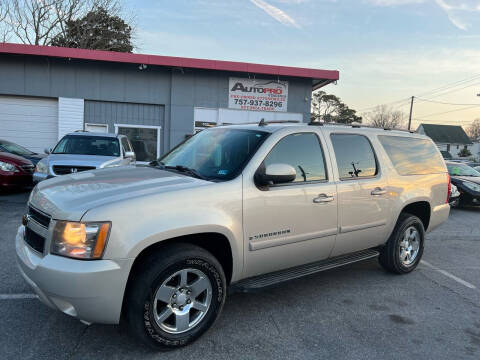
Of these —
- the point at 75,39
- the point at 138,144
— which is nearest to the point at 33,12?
the point at 75,39

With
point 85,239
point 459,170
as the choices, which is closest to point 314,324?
point 85,239

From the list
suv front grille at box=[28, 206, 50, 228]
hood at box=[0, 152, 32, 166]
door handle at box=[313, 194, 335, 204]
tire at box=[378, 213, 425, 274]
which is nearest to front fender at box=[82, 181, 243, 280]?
suv front grille at box=[28, 206, 50, 228]

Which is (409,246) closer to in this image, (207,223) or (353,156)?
(353,156)

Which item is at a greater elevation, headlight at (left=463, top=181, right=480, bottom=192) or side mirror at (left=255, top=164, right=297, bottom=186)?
side mirror at (left=255, top=164, right=297, bottom=186)

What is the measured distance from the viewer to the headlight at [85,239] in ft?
8.23

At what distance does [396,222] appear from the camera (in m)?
4.66

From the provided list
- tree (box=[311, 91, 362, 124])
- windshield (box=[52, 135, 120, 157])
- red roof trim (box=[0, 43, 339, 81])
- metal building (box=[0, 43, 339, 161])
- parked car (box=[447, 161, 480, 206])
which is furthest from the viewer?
tree (box=[311, 91, 362, 124])

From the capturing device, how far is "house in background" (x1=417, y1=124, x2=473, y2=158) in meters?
65.4

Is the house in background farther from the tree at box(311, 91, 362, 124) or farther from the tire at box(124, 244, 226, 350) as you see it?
the tire at box(124, 244, 226, 350)

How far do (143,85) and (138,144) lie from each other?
2445mm

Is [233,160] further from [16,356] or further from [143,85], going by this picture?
[143,85]

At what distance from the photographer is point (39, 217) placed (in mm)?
2879

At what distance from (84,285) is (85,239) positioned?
302 millimetres

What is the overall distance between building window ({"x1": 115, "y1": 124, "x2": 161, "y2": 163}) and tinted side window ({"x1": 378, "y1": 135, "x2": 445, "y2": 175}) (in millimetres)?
11978
